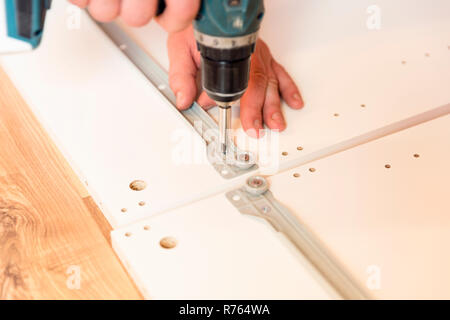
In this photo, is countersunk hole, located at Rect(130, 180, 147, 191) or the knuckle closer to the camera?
countersunk hole, located at Rect(130, 180, 147, 191)

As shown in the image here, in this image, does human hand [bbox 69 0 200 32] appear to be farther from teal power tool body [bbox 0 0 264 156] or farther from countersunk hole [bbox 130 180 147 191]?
countersunk hole [bbox 130 180 147 191]

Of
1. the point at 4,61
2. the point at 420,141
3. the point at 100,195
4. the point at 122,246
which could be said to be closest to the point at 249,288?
the point at 122,246

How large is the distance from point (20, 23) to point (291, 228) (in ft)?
1.71

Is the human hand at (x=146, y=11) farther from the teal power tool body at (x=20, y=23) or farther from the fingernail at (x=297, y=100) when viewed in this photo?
the fingernail at (x=297, y=100)

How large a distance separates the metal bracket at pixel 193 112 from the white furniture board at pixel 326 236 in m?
0.06

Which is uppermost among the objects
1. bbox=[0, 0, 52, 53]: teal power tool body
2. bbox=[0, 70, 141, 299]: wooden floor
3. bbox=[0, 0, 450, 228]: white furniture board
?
bbox=[0, 0, 52, 53]: teal power tool body

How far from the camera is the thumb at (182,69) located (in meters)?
1.09

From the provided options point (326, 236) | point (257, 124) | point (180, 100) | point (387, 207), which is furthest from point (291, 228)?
point (180, 100)

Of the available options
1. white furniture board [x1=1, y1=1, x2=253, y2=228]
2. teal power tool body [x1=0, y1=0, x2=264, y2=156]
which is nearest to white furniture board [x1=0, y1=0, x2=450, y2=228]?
white furniture board [x1=1, y1=1, x2=253, y2=228]

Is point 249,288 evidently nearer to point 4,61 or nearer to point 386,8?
point 4,61

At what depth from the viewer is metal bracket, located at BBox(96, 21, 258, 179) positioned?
96cm

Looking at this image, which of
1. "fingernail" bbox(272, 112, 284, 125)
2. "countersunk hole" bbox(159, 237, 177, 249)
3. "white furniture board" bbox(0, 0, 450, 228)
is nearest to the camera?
"countersunk hole" bbox(159, 237, 177, 249)

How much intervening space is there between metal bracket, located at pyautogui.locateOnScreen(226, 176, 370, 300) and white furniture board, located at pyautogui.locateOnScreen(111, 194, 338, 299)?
Result: 12 mm

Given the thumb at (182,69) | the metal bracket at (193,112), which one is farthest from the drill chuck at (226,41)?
the thumb at (182,69)
